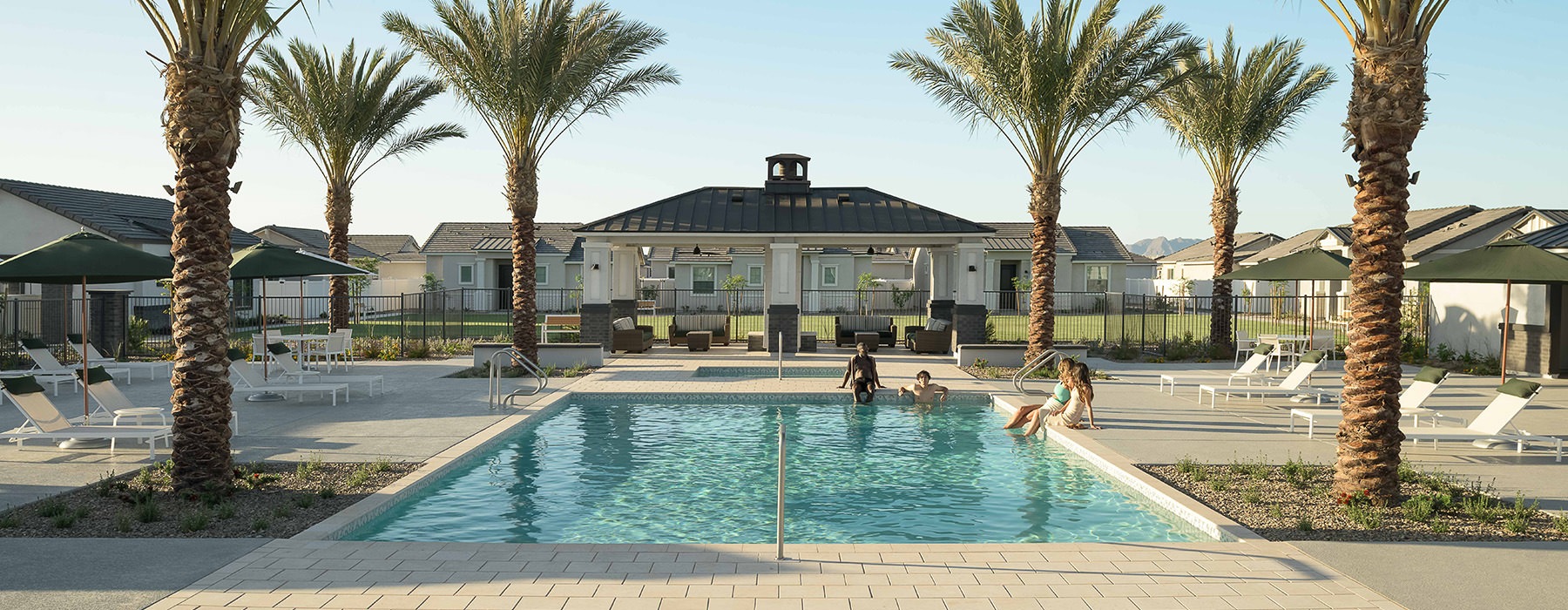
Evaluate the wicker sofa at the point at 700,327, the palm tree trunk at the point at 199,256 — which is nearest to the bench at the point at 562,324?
the wicker sofa at the point at 700,327

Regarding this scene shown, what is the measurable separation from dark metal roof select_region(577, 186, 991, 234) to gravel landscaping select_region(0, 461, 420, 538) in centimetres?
1496

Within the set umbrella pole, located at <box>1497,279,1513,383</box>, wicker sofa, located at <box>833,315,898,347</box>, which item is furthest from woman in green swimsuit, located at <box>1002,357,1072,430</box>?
wicker sofa, located at <box>833,315,898,347</box>

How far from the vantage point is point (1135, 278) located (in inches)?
2381

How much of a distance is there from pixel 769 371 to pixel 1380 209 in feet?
43.6

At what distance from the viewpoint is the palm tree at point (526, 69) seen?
1770cm

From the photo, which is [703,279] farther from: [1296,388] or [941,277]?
[1296,388]

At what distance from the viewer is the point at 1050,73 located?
17672mm

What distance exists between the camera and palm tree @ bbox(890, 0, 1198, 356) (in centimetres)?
1778

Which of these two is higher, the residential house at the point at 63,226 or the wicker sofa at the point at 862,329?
the residential house at the point at 63,226

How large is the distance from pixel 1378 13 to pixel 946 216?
16.9 metres

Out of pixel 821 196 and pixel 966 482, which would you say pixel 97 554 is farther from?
pixel 821 196

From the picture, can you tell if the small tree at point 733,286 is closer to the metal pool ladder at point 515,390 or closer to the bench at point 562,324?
the bench at point 562,324

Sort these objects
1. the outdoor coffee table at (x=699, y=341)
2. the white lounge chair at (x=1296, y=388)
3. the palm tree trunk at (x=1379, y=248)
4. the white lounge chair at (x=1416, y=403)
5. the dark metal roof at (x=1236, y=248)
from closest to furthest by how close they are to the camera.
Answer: the palm tree trunk at (x=1379, y=248) → the white lounge chair at (x=1416, y=403) → the white lounge chair at (x=1296, y=388) → the outdoor coffee table at (x=699, y=341) → the dark metal roof at (x=1236, y=248)

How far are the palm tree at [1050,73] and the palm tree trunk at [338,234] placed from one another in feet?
50.6
